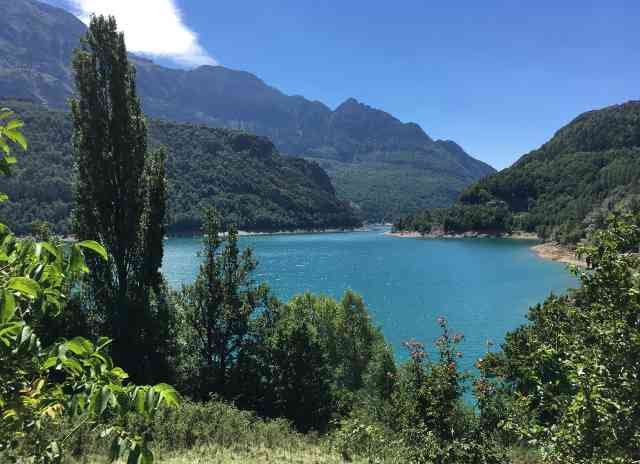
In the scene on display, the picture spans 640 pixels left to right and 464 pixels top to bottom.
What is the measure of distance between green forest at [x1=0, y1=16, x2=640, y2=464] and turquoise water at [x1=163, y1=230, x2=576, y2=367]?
1886cm

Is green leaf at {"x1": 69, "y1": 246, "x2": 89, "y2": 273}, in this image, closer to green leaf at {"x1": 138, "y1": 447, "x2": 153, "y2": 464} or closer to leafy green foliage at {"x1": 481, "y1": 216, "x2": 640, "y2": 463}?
green leaf at {"x1": 138, "y1": 447, "x2": 153, "y2": 464}

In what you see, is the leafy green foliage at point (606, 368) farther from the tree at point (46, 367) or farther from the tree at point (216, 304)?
the tree at point (216, 304)

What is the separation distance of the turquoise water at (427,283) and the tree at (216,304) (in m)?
21.1

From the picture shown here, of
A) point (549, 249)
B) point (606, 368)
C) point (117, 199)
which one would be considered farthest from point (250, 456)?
point (549, 249)

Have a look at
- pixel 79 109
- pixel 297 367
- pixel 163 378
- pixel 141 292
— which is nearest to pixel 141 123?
pixel 79 109

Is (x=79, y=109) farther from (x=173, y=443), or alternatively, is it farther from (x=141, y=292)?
(x=173, y=443)

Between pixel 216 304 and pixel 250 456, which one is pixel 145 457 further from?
pixel 216 304

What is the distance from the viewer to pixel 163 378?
2123 centimetres

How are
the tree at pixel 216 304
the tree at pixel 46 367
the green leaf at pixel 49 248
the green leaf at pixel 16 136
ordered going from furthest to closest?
1. the tree at pixel 216 304
2. the green leaf at pixel 16 136
3. the green leaf at pixel 49 248
4. the tree at pixel 46 367

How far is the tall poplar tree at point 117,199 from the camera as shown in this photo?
19922mm

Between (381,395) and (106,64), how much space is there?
24343mm

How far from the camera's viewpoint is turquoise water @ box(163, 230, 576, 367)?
163 feet

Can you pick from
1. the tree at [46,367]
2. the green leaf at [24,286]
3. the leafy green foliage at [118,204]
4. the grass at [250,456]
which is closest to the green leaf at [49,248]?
the tree at [46,367]

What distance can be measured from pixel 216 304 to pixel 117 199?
7.23m
